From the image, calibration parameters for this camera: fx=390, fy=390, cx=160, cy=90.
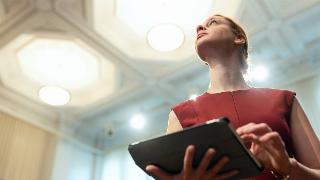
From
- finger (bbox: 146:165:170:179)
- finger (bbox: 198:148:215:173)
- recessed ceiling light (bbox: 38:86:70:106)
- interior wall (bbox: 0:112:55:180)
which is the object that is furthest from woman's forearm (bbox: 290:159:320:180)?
interior wall (bbox: 0:112:55:180)

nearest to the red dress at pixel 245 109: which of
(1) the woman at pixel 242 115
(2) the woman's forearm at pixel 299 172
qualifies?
(1) the woman at pixel 242 115

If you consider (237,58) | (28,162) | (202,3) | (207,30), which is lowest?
(237,58)

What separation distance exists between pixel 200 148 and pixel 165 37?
3.70m

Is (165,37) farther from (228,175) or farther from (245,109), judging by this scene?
(228,175)

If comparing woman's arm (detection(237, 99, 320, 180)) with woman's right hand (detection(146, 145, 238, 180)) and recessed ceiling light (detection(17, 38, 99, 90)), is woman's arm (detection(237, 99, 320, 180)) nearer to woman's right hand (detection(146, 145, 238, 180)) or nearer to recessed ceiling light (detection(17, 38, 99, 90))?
woman's right hand (detection(146, 145, 238, 180))

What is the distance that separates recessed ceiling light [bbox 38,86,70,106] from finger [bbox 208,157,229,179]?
16.5 feet

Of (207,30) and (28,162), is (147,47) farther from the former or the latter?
(207,30)

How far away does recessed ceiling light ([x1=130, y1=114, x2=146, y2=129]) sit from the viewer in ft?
21.8

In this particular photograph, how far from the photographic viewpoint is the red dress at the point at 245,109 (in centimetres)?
132

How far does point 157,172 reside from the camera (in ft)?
3.69

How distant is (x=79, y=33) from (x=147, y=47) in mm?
886

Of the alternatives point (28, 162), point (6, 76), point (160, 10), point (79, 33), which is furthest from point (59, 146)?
point (160, 10)

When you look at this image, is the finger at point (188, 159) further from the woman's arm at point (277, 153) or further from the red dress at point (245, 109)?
the red dress at point (245, 109)

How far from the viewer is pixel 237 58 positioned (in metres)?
1.67
